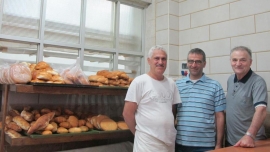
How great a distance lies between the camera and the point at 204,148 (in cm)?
164

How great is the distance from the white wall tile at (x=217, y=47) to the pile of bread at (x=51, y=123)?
1.19 m

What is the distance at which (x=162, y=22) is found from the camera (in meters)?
2.69

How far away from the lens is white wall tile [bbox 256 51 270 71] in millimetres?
1983

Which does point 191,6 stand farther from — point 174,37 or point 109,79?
point 109,79

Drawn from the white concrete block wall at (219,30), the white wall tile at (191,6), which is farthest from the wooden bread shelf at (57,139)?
the white wall tile at (191,6)

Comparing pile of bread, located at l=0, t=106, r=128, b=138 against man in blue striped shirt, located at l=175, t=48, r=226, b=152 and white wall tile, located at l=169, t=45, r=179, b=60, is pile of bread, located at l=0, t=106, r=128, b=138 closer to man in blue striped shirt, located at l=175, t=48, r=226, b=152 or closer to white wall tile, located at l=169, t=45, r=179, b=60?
man in blue striped shirt, located at l=175, t=48, r=226, b=152

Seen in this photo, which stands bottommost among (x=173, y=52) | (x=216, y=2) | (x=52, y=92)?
(x=52, y=92)

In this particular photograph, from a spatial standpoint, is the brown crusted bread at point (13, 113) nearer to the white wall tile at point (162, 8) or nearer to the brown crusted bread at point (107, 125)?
the brown crusted bread at point (107, 125)

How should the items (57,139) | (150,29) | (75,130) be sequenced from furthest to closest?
1. (150,29)
2. (75,130)
3. (57,139)

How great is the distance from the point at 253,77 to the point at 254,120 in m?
0.31

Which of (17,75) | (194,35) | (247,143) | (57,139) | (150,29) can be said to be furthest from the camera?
(150,29)

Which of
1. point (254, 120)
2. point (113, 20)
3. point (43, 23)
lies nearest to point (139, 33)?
point (113, 20)

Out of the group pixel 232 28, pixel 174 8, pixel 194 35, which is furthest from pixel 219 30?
pixel 174 8

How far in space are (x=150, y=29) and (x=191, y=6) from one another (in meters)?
0.54
